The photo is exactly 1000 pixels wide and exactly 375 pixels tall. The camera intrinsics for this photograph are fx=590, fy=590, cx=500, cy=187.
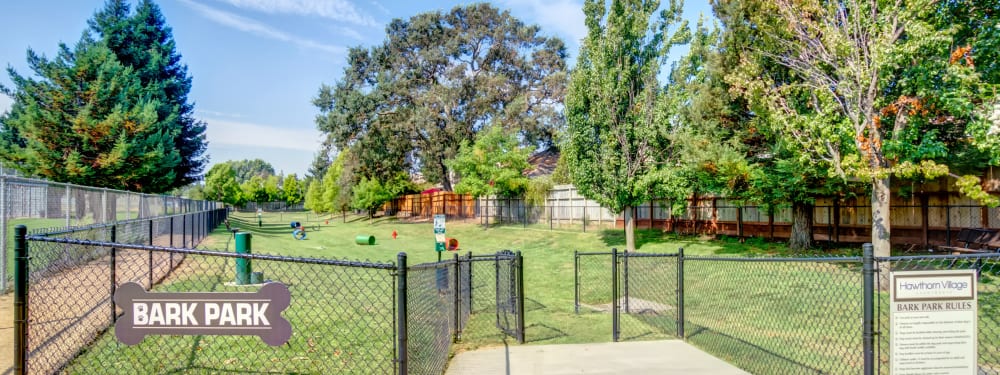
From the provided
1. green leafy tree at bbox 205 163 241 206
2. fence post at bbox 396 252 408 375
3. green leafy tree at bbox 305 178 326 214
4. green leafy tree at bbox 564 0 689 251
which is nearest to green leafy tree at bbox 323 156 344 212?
green leafy tree at bbox 305 178 326 214

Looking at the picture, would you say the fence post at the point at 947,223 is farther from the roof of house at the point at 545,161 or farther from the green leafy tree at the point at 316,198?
the green leafy tree at the point at 316,198

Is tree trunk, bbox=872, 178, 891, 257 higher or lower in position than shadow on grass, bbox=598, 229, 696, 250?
higher

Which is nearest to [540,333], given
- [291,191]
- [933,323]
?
[933,323]

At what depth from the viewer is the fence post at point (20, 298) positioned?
368cm

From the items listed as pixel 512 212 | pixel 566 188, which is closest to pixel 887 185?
pixel 566 188

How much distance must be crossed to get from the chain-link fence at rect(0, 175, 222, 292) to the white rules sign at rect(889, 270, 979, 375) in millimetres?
10291

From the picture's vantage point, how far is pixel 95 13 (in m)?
30.6

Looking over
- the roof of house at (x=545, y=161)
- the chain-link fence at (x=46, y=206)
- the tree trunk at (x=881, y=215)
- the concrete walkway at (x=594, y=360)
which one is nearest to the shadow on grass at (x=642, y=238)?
the tree trunk at (x=881, y=215)

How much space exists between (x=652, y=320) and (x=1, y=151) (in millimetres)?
30136

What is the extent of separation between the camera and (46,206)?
999 cm

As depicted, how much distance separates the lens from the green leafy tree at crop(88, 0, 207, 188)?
30.6 meters

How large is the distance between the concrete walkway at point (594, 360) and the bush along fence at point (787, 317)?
0.52 meters

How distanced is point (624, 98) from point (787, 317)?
12.5 meters

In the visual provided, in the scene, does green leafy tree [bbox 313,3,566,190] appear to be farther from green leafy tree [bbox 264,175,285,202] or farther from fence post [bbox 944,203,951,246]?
green leafy tree [bbox 264,175,285,202]
